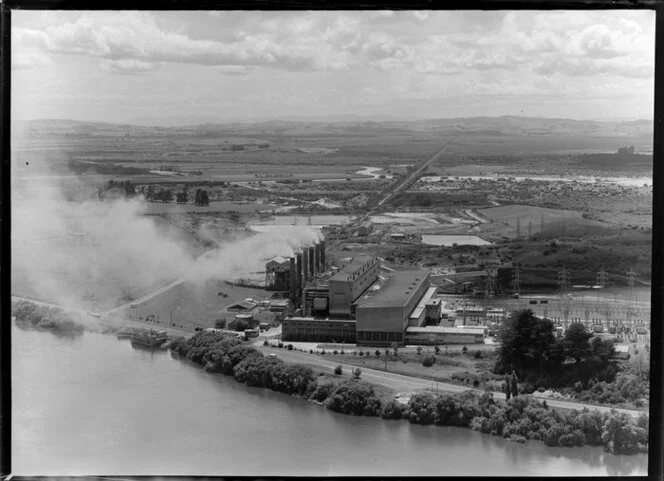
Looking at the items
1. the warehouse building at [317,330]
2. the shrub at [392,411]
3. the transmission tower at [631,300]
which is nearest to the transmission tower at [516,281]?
the transmission tower at [631,300]

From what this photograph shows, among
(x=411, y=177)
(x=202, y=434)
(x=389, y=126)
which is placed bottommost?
(x=202, y=434)

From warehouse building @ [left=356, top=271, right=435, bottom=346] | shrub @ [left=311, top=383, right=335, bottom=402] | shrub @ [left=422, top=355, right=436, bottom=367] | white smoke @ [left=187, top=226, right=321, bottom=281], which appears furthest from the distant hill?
shrub @ [left=311, top=383, right=335, bottom=402]

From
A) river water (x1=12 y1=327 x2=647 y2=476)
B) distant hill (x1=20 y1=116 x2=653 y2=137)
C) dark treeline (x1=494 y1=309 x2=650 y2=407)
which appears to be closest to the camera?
river water (x1=12 y1=327 x2=647 y2=476)

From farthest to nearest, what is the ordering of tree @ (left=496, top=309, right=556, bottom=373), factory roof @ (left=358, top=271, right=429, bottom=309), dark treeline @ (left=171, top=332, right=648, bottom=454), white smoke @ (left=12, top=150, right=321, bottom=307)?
factory roof @ (left=358, top=271, right=429, bottom=309), white smoke @ (left=12, top=150, right=321, bottom=307), tree @ (left=496, top=309, right=556, bottom=373), dark treeline @ (left=171, top=332, right=648, bottom=454)

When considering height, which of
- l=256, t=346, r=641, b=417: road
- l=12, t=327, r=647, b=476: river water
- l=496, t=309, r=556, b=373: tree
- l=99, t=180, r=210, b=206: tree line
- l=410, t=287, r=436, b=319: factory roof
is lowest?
l=12, t=327, r=647, b=476: river water

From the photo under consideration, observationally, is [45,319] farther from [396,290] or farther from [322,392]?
[396,290]

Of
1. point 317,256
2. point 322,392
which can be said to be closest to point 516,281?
point 317,256

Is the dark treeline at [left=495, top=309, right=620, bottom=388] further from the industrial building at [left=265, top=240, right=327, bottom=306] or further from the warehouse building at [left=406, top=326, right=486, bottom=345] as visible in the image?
the industrial building at [left=265, top=240, right=327, bottom=306]

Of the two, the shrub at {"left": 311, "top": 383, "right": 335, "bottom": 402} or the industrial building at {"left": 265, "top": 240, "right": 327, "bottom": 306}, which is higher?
the industrial building at {"left": 265, "top": 240, "right": 327, "bottom": 306}
